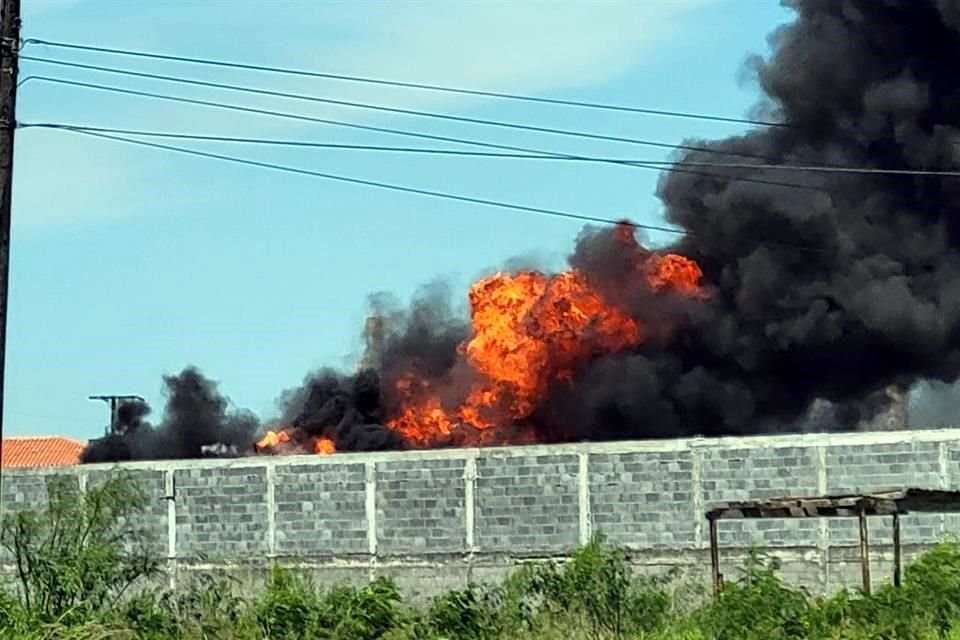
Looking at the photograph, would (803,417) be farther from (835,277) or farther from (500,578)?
(500,578)

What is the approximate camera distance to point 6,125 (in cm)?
2020

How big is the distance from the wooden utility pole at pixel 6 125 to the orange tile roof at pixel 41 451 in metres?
45.3

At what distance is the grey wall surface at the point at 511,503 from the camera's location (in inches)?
952

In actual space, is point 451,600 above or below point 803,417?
below

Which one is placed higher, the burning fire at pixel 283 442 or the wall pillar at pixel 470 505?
the burning fire at pixel 283 442

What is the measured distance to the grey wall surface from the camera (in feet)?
79.3

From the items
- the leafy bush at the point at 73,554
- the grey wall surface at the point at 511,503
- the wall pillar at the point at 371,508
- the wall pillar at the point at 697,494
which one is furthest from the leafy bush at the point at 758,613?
the wall pillar at the point at 371,508

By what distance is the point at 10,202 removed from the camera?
20.0 metres

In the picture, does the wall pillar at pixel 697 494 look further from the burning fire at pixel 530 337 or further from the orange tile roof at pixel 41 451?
the orange tile roof at pixel 41 451

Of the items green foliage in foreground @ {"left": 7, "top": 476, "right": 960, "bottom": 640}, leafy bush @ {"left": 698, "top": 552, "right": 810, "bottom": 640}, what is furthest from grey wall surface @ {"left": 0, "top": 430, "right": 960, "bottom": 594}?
leafy bush @ {"left": 698, "top": 552, "right": 810, "bottom": 640}

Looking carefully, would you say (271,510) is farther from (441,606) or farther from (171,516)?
(441,606)

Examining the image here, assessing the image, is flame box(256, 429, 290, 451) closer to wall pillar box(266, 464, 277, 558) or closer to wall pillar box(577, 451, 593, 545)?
wall pillar box(266, 464, 277, 558)

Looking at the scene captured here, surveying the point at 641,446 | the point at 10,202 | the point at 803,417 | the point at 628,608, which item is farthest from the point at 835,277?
the point at 10,202

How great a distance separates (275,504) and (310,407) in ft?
51.6
